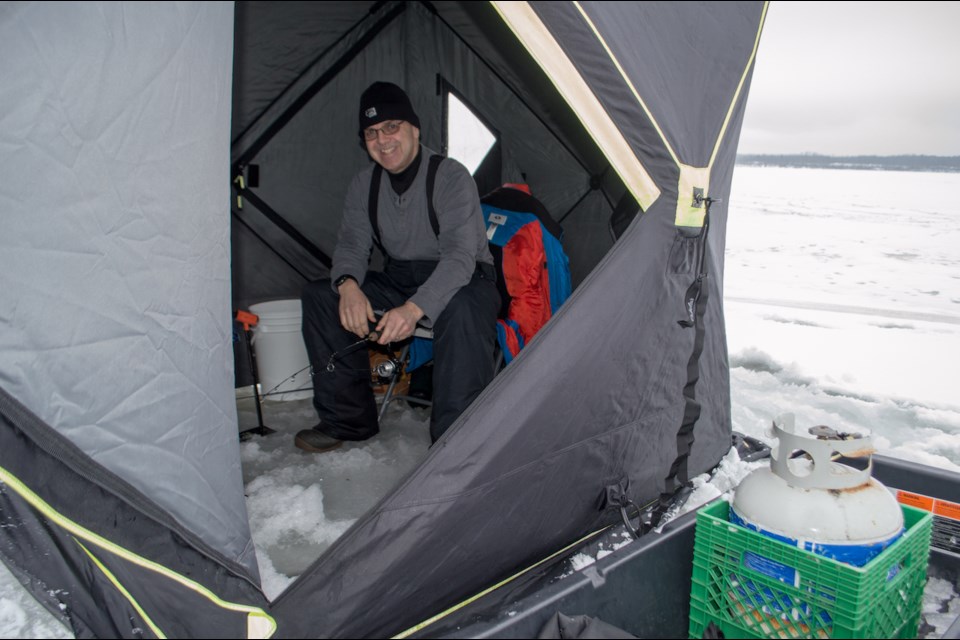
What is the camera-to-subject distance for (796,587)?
1.25 meters

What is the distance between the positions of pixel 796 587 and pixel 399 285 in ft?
5.55

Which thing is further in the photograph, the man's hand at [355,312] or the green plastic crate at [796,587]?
the man's hand at [355,312]

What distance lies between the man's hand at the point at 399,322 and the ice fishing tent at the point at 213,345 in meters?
0.69

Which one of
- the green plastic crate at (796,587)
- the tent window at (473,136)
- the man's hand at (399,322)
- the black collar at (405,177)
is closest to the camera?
the green plastic crate at (796,587)

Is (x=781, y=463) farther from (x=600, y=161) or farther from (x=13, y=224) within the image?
(x=600, y=161)

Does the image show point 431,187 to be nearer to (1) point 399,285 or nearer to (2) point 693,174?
(1) point 399,285

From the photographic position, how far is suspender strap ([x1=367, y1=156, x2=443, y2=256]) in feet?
8.07

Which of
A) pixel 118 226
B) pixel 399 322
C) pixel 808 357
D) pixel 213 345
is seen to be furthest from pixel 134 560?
pixel 808 357

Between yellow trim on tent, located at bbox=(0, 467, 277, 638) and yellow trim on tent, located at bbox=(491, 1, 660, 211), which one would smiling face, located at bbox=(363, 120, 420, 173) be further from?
yellow trim on tent, located at bbox=(0, 467, 277, 638)

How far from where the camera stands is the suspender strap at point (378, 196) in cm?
246

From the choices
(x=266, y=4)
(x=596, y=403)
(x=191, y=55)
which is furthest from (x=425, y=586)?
(x=266, y=4)

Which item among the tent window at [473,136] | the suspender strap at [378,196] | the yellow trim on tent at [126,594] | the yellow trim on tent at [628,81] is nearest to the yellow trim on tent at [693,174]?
the yellow trim on tent at [628,81]

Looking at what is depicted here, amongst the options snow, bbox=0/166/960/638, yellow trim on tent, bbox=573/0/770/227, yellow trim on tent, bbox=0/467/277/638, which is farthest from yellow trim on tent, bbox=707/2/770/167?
yellow trim on tent, bbox=0/467/277/638

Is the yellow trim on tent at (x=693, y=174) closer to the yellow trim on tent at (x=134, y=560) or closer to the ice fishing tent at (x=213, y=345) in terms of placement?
the ice fishing tent at (x=213, y=345)
